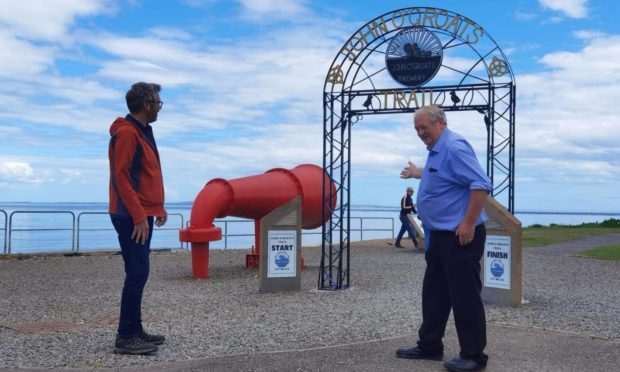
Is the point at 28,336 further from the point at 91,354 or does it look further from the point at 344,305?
the point at 344,305

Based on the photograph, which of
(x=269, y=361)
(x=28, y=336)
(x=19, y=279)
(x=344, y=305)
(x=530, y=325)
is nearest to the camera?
(x=269, y=361)

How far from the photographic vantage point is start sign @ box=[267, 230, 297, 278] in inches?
440

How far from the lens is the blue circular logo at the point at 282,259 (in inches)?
442

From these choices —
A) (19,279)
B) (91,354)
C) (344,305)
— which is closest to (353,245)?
(19,279)

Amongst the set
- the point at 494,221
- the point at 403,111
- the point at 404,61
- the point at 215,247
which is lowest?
the point at 215,247

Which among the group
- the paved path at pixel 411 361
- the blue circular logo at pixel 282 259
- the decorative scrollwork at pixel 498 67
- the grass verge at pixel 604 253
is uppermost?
the decorative scrollwork at pixel 498 67

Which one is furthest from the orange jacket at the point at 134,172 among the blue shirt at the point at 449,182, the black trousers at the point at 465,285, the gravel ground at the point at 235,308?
the black trousers at the point at 465,285

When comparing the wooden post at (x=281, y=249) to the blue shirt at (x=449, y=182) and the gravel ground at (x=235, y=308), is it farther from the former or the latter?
the blue shirt at (x=449, y=182)

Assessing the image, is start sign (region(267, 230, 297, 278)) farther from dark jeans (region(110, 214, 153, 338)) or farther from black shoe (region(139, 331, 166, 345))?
dark jeans (region(110, 214, 153, 338))

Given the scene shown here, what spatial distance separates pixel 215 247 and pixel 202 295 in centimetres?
1050

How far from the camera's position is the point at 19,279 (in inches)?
513

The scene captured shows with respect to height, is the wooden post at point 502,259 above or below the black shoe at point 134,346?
above

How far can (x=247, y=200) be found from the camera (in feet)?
44.5

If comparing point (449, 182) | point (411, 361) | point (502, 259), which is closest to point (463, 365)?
point (411, 361)
